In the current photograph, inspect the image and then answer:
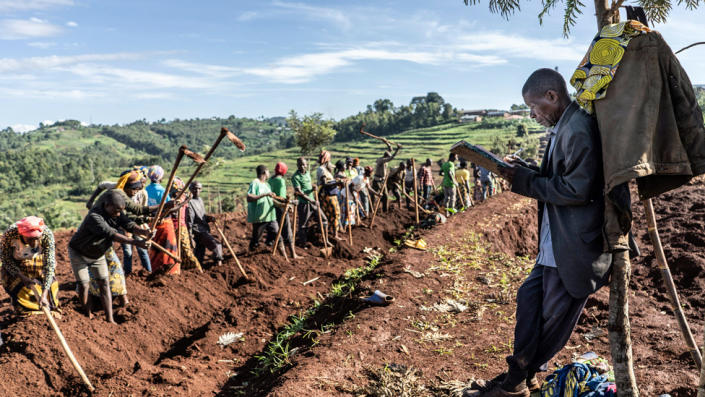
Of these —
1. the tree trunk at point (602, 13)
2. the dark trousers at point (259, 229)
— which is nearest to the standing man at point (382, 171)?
the dark trousers at point (259, 229)

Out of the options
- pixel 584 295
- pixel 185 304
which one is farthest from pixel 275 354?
pixel 584 295

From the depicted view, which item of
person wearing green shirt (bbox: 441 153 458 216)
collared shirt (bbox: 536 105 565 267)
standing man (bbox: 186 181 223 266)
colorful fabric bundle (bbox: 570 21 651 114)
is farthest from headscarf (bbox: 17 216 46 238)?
person wearing green shirt (bbox: 441 153 458 216)

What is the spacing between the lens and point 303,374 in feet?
10.5

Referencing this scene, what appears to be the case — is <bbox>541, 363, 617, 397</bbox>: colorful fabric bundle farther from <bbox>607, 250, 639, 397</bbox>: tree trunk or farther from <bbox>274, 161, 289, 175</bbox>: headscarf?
<bbox>274, 161, 289, 175</bbox>: headscarf

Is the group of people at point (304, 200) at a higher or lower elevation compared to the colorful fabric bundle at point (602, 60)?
lower

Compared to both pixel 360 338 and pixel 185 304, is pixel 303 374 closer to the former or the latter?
pixel 360 338

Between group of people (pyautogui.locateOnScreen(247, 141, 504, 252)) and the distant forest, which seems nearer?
group of people (pyautogui.locateOnScreen(247, 141, 504, 252))

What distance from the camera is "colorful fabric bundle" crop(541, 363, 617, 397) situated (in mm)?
2268

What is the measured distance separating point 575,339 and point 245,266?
491cm

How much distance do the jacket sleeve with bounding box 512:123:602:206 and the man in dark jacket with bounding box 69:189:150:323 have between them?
14.1 ft

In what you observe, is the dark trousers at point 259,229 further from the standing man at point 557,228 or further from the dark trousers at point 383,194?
the standing man at point 557,228

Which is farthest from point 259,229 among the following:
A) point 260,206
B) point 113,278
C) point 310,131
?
point 310,131

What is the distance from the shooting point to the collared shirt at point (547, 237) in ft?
7.91

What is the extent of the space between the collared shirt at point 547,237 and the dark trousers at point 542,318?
1.8 inches
